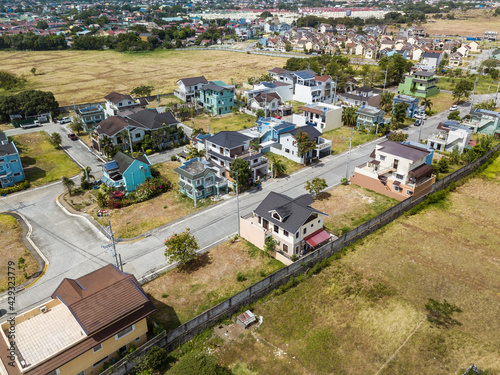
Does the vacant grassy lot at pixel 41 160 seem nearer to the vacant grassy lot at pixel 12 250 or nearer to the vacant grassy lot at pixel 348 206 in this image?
the vacant grassy lot at pixel 12 250

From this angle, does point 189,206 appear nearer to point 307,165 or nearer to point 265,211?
point 265,211

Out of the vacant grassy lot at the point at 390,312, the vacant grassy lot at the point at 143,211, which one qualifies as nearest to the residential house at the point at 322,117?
the vacant grassy lot at the point at 143,211

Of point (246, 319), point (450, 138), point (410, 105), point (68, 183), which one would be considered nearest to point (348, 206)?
point (246, 319)

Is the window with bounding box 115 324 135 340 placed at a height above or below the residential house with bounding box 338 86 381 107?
below

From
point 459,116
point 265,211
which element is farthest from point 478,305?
point 459,116

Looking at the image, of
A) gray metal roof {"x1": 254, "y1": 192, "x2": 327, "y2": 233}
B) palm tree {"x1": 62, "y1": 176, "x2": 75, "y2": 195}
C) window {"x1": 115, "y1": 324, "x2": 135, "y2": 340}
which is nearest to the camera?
window {"x1": 115, "y1": 324, "x2": 135, "y2": 340}

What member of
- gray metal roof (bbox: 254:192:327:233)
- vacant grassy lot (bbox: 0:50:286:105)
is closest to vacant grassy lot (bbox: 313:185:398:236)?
gray metal roof (bbox: 254:192:327:233)

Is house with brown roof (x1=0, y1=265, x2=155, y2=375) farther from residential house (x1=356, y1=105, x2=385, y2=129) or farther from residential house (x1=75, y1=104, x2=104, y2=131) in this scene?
residential house (x1=356, y1=105, x2=385, y2=129)
